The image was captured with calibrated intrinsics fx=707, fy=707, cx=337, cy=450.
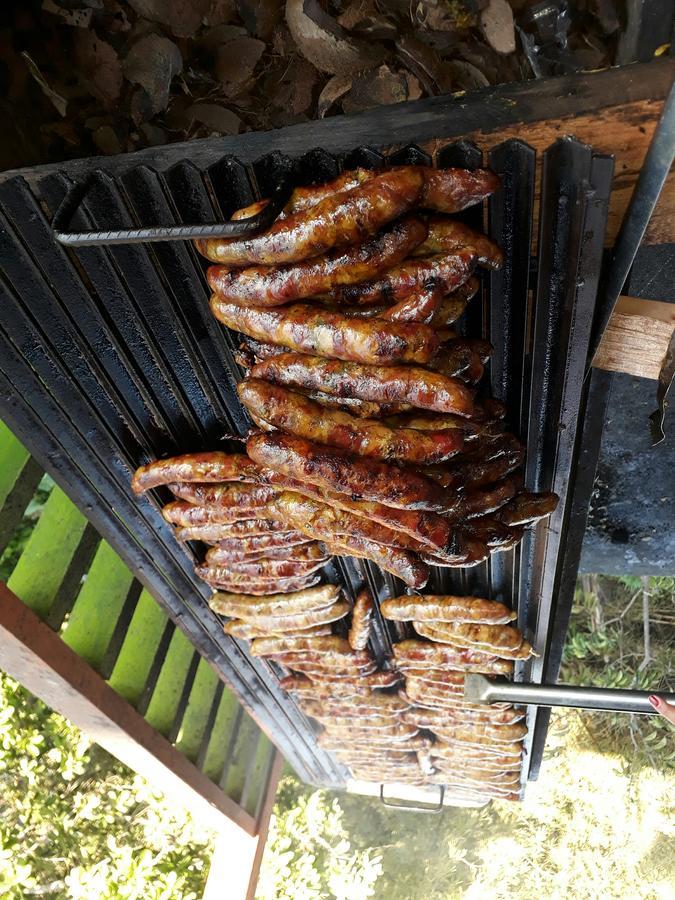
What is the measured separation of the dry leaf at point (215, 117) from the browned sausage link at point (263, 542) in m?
1.81

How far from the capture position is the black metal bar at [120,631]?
4.84 metres

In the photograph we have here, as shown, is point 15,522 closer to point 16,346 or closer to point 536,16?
point 16,346

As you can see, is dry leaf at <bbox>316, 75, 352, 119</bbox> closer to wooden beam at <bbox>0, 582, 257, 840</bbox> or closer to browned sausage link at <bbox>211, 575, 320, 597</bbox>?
A: browned sausage link at <bbox>211, 575, 320, 597</bbox>

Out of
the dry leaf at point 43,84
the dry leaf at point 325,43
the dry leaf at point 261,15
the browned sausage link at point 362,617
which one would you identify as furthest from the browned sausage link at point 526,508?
the dry leaf at point 43,84

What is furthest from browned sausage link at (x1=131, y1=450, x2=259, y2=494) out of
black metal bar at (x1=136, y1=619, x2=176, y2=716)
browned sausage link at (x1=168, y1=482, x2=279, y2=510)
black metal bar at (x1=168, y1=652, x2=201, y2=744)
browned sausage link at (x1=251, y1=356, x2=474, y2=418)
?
black metal bar at (x1=168, y1=652, x2=201, y2=744)

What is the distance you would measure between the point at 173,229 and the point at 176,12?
3.81 ft

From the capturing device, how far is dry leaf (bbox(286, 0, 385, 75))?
2.50 m

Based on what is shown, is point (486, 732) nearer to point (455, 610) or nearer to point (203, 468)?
point (455, 610)

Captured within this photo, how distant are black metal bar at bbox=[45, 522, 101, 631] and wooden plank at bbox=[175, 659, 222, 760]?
76.7 inches

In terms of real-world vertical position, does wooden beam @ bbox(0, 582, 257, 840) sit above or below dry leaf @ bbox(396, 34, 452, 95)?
below

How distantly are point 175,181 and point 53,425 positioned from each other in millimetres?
1467

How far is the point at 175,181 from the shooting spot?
2.29m

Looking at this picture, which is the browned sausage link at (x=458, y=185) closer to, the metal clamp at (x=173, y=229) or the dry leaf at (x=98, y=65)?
the metal clamp at (x=173, y=229)

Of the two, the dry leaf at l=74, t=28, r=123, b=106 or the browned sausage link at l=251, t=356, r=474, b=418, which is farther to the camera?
the dry leaf at l=74, t=28, r=123, b=106
